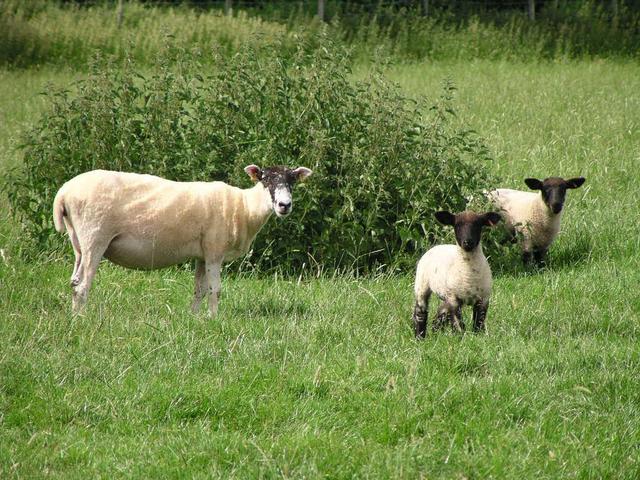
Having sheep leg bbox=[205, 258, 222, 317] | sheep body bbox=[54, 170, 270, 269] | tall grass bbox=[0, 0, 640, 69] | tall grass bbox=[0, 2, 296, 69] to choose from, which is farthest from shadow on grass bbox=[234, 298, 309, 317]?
tall grass bbox=[0, 2, 296, 69]

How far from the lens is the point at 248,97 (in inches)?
411

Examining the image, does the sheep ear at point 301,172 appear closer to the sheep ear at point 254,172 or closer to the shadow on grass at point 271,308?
the sheep ear at point 254,172

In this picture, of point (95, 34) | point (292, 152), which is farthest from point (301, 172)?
point (95, 34)

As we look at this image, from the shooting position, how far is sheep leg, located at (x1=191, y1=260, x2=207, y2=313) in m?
8.30

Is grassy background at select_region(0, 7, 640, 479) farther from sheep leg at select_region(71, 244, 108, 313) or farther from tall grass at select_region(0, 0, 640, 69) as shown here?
tall grass at select_region(0, 0, 640, 69)

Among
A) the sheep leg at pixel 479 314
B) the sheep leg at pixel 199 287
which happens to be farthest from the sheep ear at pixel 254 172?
the sheep leg at pixel 479 314

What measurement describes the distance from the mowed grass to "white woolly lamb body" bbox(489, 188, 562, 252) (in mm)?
605

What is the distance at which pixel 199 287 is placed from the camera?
835cm

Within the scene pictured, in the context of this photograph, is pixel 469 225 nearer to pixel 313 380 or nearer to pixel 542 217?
pixel 313 380

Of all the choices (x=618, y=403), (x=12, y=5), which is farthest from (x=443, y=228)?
(x=12, y=5)

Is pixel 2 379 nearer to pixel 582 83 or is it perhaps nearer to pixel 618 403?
pixel 618 403

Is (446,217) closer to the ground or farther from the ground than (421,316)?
farther from the ground

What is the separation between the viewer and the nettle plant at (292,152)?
32.1ft

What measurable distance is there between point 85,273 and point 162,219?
683 mm
